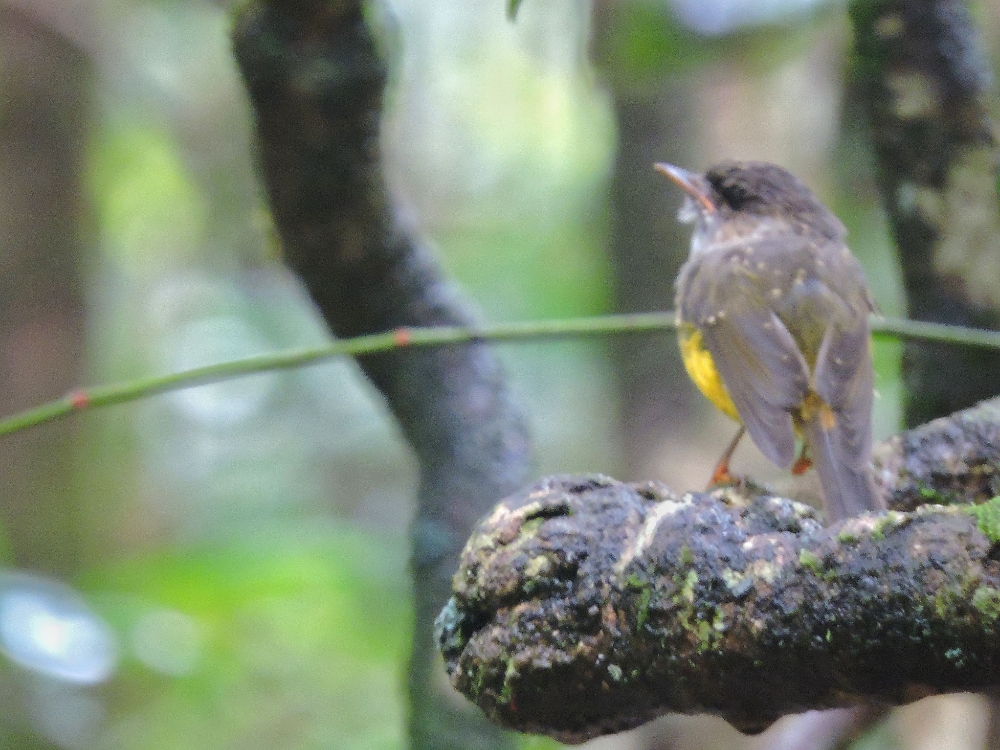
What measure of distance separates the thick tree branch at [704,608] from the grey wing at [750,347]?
83 centimetres

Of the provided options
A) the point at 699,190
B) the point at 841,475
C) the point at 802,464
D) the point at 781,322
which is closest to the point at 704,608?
the point at 841,475

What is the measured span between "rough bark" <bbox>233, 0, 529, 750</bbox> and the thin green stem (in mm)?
Result: 497

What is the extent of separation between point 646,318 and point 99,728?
2368 mm

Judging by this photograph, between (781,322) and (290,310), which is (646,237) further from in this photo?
(290,310)

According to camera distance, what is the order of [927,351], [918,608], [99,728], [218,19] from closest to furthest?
[918,608] < [927,351] < [99,728] < [218,19]

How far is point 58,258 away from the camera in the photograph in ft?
14.1

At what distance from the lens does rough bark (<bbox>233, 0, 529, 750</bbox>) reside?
244cm

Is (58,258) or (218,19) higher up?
(218,19)

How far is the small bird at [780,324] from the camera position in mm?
2297

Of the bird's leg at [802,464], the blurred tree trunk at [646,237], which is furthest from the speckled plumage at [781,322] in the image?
the blurred tree trunk at [646,237]

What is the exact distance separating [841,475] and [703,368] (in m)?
0.75

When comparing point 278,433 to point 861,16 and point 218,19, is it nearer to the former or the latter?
point 218,19

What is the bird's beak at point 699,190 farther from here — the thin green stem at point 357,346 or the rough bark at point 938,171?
the thin green stem at point 357,346

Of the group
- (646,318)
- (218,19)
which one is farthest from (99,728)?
(218,19)
